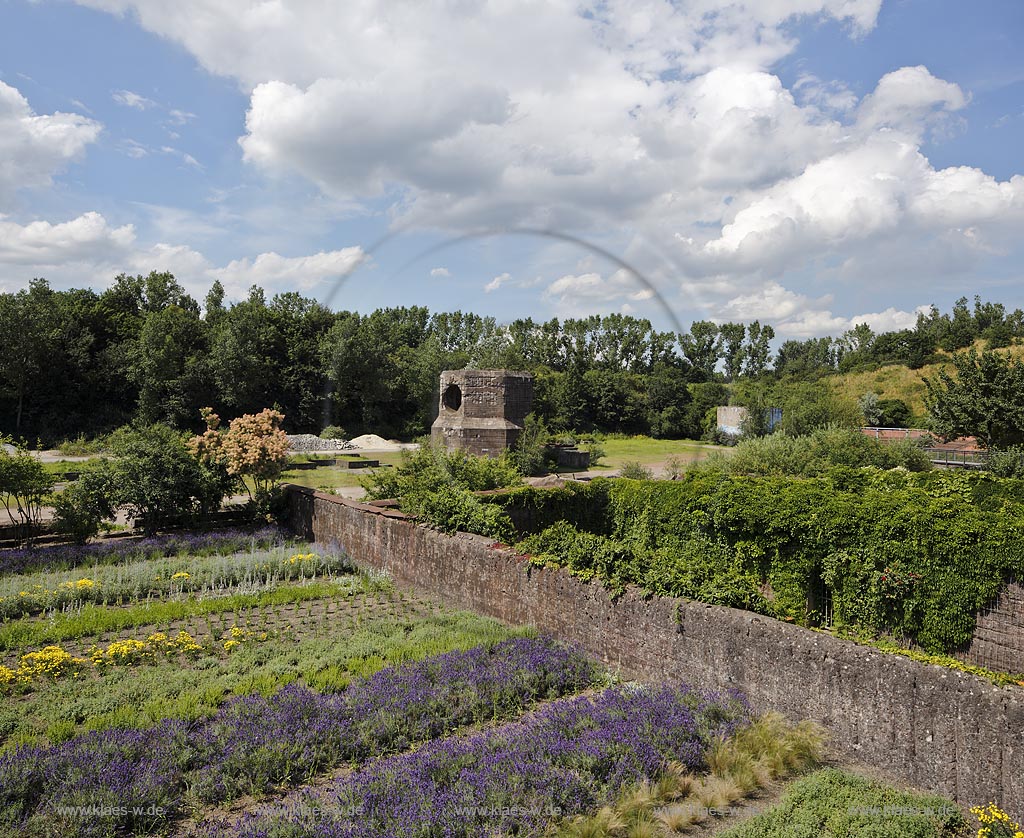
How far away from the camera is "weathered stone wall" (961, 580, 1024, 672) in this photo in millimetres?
7988

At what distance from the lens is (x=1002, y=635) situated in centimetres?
813

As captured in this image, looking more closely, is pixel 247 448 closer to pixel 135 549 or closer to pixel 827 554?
pixel 135 549

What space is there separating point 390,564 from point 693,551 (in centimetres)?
576

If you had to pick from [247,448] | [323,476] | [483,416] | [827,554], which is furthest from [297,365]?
[827,554]

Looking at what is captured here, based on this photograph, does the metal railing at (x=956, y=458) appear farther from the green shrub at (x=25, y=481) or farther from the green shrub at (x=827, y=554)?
the green shrub at (x=25, y=481)

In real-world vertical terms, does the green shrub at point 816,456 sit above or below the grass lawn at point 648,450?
above

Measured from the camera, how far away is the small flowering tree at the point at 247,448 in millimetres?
16312

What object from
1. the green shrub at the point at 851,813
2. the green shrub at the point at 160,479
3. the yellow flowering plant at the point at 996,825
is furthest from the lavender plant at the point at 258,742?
the green shrub at the point at 160,479

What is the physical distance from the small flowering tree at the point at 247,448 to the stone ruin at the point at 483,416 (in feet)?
27.3

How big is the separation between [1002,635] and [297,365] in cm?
4900

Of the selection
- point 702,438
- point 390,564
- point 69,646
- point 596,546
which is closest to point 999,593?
point 596,546

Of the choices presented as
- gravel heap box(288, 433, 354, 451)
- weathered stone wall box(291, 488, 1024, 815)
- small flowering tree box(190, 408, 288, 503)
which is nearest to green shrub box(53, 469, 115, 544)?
small flowering tree box(190, 408, 288, 503)

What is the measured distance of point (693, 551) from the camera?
1117cm

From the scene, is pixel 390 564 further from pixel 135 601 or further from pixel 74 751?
Result: pixel 74 751
